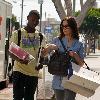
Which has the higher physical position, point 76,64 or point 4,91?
point 76,64

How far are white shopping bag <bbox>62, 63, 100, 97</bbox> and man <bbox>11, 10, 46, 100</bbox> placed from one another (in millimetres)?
1083

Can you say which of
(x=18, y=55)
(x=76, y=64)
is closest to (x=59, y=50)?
(x=76, y=64)

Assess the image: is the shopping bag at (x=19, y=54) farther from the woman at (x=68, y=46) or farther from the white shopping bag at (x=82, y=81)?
the white shopping bag at (x=82, y=81)

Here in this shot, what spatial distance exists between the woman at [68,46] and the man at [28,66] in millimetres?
814

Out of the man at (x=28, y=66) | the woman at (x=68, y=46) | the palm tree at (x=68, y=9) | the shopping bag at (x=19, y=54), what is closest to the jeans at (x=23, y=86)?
the man at (x=28, y=66)

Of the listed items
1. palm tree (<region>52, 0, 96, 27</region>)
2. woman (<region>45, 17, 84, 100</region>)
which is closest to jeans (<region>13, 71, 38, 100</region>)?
woman (<region>45, 17, 84, 100</region>)

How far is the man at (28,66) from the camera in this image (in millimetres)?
7320

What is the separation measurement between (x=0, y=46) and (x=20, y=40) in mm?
6180

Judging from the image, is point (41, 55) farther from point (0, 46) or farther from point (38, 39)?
point (0, 46)

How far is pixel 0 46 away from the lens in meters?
13.5

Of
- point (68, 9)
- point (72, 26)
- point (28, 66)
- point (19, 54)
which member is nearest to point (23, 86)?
point (28, 66)

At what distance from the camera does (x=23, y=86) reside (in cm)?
737

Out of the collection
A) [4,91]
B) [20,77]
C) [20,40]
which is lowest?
[4,91]

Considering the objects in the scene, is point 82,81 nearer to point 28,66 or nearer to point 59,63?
point 59,63
